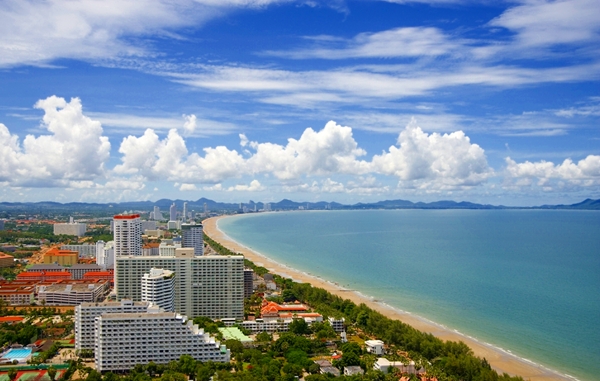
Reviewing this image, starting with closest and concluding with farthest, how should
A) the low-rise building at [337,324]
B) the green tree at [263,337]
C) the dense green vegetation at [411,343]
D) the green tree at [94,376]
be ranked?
the green tree at [94,376], the dense green vegetation at [411,343], the green tree at [263,337], the low-rise building at [337,324]

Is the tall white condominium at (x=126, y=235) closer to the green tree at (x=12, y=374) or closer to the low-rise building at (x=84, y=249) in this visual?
the low-rise building at (x=84, y=249)

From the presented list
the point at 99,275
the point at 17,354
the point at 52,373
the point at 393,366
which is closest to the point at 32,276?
the point at 99,275

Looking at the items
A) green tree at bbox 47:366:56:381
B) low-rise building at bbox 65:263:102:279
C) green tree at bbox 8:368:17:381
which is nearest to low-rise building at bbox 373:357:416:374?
green tree at bbox 47:366:56:381

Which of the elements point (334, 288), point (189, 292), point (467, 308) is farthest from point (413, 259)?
point (189, 292)

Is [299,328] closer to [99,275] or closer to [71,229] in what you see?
[99,275]

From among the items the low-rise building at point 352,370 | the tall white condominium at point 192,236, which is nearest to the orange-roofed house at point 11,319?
the low-rise building at point 352,370

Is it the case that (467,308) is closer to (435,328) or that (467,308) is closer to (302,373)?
(435,328)
